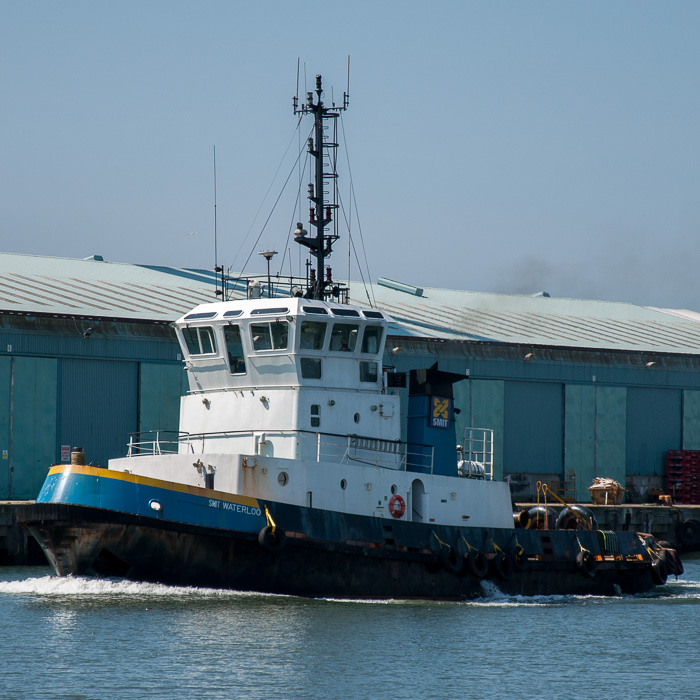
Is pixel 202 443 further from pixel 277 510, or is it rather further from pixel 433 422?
pixel 433 422

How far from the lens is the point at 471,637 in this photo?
57.5 ft

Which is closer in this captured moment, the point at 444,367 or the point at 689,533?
the point at 444,367

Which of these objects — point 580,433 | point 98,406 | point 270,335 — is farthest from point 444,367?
point 270,335

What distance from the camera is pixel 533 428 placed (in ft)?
125

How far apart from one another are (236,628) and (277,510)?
2.52 m

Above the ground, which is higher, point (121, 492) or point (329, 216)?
point (329, 216)

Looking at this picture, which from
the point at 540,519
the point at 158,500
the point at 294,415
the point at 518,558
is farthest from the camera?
the point at 540,519

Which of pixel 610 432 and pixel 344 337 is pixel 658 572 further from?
pixel 610 432

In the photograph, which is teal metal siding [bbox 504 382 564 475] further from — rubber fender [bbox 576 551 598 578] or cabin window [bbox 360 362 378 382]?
cabin window [bbox 360 362 378 382]

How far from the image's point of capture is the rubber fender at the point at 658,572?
2484 cm

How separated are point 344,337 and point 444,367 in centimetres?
1622

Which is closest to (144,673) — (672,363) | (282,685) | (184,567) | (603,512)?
(282,685)

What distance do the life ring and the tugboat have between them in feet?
0.09

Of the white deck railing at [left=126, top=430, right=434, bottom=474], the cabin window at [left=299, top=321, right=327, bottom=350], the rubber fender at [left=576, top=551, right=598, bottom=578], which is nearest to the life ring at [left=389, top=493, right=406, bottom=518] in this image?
the white deck railing at [left=126, top=430, right=434, bottom=474]
